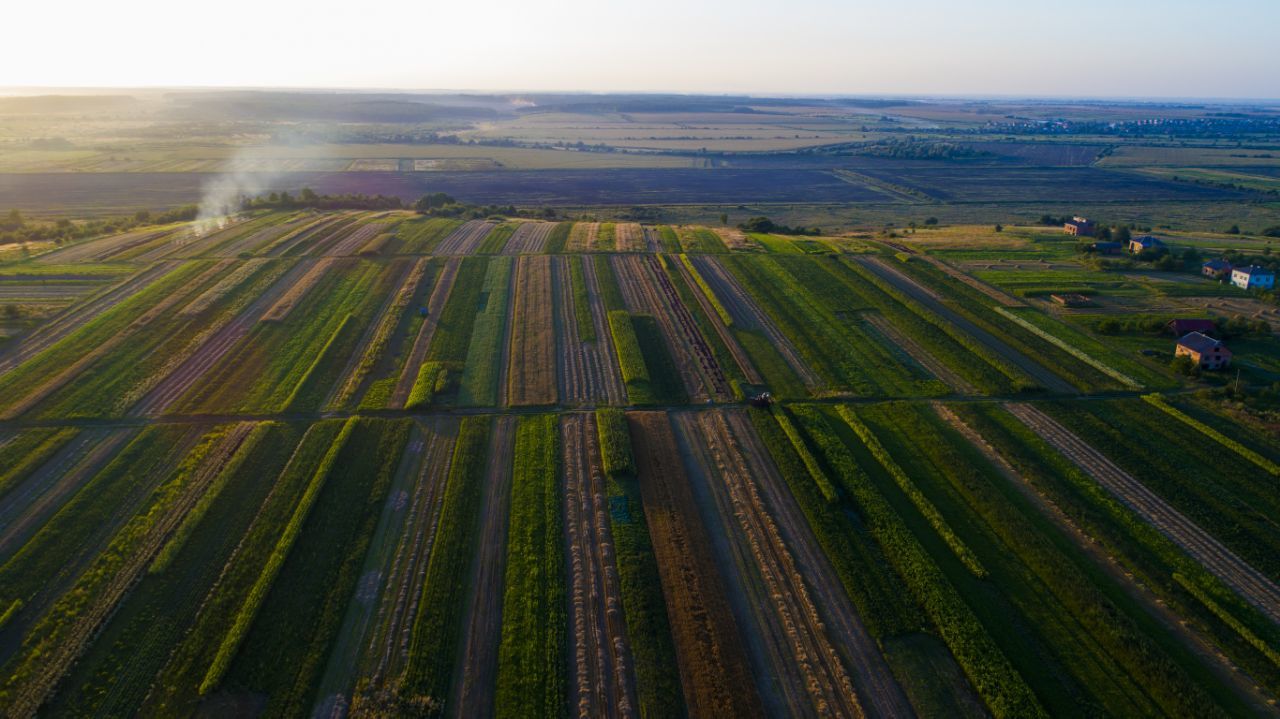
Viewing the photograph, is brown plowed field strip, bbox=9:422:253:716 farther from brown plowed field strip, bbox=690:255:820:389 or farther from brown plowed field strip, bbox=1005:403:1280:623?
brown plowed field strip, bbox=1005:403:1280:623

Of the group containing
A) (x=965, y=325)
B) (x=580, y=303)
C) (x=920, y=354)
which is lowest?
(x=920, y=354)

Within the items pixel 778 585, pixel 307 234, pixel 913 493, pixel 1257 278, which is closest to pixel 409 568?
pixel 778 585

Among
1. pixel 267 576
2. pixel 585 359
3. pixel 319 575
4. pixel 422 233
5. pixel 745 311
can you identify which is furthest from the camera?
pixel 422 233

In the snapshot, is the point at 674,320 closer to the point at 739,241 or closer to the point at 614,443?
the point at 614,443

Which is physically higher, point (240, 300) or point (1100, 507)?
point (240, 300)

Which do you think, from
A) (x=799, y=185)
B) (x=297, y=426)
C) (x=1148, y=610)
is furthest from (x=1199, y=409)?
(x=799, y=185)

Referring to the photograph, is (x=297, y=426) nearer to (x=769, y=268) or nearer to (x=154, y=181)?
(x=769, y=268)
